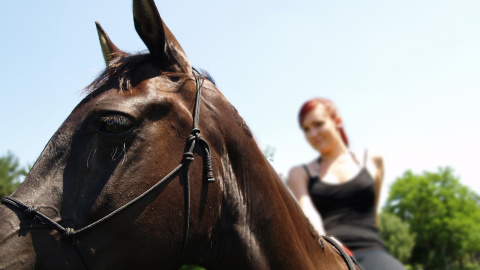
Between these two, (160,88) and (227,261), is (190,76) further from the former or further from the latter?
(227,261)

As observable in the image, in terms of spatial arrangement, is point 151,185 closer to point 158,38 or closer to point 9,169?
point 158,38

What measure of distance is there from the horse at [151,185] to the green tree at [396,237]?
60860mm

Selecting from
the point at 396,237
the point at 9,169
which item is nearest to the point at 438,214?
the point at 396,237

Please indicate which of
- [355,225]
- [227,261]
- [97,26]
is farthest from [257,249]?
[97,26]

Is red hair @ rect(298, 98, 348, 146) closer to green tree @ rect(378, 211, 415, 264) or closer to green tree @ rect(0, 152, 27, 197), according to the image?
green tree @ rect(0, 152, 27, 197)

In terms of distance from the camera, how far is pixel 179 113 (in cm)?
215

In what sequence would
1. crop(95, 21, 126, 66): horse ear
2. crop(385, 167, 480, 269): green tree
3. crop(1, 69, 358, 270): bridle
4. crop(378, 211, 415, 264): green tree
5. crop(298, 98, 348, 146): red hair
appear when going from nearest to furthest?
crop(1, 69, 358, 270): bridle, crop(95, 21, 126, 66): horse ear, crop(298, 98, 348, 146): red hair, crop(378, 211, 415, 264): green tree, crop(385, 167, 480, 269): green tree

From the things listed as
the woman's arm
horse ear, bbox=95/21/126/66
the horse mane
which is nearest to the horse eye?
the horse mane

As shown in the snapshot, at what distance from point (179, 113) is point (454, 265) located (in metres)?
76.2

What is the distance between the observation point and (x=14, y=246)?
1.72 meters

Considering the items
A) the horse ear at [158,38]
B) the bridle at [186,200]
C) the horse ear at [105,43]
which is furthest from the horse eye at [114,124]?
the horse ear at [105,43]

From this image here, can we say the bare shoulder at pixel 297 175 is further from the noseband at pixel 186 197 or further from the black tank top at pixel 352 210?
the noseband at pixel 186 197

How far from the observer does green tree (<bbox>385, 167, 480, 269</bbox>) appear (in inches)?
2452

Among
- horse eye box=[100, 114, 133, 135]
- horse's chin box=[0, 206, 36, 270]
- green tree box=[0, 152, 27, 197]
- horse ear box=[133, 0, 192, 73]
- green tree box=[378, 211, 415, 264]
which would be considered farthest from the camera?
green tree box=[378, 211, 415, 264]
